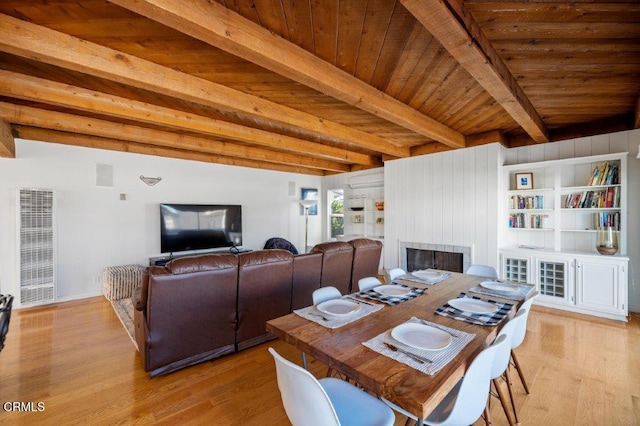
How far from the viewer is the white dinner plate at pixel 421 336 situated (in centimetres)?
132

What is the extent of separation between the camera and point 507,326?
1484 mm

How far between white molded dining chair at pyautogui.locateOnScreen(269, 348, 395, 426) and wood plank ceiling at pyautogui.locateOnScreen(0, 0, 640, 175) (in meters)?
1.77

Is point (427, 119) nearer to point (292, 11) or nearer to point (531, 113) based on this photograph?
point (531, 113)

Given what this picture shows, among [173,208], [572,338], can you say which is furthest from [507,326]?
[173,208]

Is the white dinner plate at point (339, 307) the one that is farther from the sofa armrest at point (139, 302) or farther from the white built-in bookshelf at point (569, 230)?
the white built-in bookshelf at point (569, 230)

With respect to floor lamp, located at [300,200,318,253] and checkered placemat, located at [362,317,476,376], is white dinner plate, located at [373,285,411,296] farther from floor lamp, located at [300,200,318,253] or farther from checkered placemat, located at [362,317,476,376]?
floor lamp, located at [300,200,318,253]

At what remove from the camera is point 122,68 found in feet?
7.27

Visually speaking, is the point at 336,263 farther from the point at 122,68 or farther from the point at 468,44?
the point at 122,68

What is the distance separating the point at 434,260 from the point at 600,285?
7.01 ft

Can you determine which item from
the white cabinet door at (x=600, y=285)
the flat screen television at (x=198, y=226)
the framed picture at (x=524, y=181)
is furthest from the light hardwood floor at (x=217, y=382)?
the flat screen television at (x=198, y=226)

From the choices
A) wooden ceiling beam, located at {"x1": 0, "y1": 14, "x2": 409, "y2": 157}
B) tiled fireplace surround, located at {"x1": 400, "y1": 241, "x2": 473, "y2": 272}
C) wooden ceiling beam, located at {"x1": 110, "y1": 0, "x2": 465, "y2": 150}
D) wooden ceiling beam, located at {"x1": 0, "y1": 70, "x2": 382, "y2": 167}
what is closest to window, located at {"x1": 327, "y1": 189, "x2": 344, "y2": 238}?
tiled fireplace surround, located at {"x1": 400, "y1": 241, "x2": 473, "y2": 272}

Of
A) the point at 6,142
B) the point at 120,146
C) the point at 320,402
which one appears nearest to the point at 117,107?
the point at 6,142

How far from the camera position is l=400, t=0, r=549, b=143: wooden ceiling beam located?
149 centimetres

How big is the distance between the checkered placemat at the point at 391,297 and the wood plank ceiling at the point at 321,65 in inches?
67.3
